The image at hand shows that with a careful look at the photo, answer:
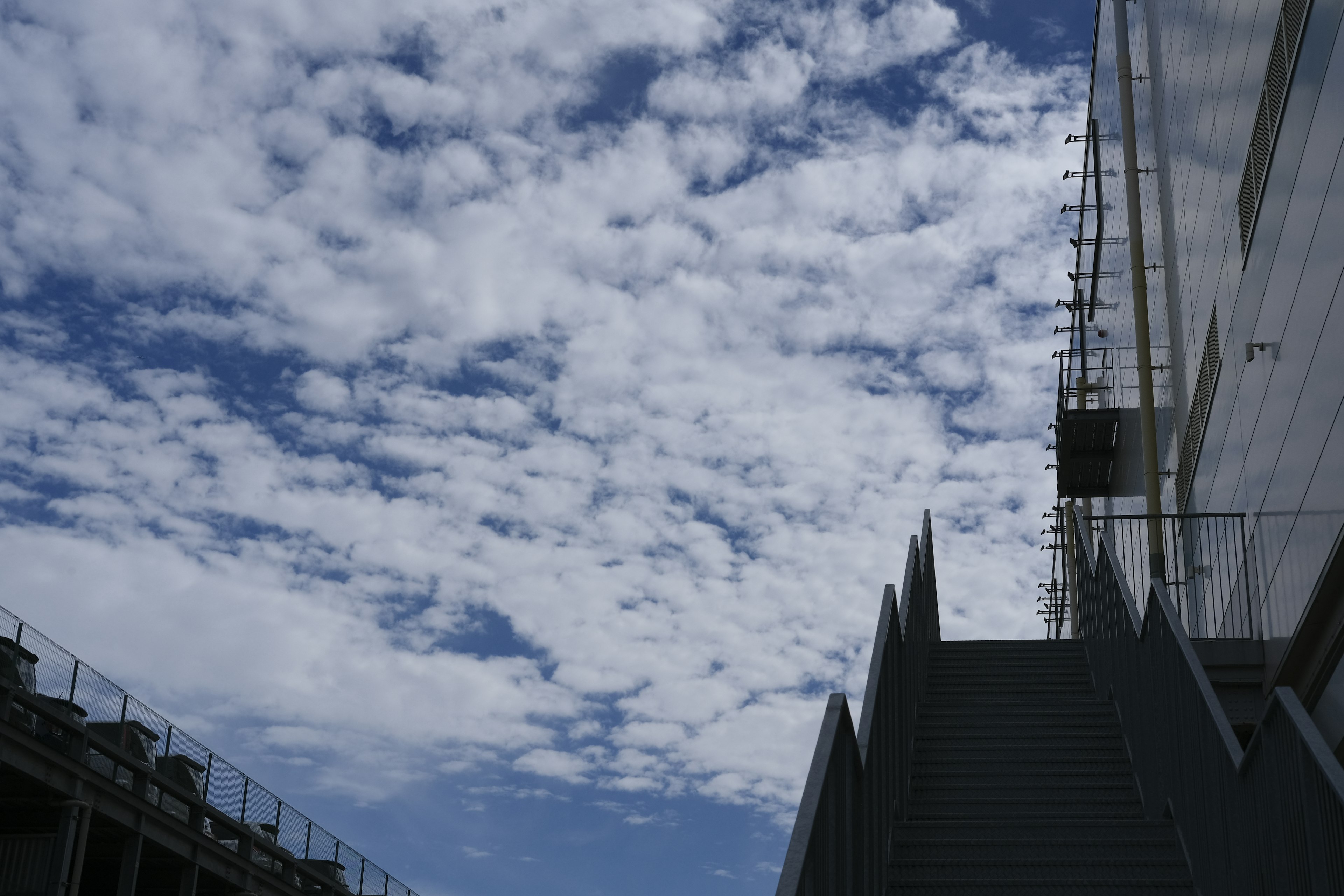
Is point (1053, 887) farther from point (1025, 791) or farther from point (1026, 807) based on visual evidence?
point (1025, 791)

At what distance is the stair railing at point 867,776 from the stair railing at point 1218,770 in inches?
61.7

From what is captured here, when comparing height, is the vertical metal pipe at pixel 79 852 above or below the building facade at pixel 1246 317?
below

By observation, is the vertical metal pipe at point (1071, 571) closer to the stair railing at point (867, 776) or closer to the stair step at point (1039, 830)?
the stair railing at point (867, 776)

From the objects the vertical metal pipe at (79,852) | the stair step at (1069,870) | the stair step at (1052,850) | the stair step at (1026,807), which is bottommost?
the stair step at (1069,870)

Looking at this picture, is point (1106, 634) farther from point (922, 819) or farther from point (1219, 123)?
point (1219, 123)

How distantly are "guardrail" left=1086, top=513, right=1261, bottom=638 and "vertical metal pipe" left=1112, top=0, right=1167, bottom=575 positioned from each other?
0.25 m

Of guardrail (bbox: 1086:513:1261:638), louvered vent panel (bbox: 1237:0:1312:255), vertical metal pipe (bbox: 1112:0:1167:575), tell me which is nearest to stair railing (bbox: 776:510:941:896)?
guardrail (bbox: 1086:513:1261:638)

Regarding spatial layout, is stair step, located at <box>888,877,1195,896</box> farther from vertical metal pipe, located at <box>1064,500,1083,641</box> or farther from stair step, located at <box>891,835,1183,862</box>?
vertical metal pipe, located at <box>1064,500,1083,641</box>

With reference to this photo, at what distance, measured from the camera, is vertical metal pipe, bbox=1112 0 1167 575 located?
56.7 feet

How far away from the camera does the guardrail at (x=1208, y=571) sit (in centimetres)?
1206

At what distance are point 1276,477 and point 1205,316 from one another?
4.35 metres

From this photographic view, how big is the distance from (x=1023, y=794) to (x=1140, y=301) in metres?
11.9

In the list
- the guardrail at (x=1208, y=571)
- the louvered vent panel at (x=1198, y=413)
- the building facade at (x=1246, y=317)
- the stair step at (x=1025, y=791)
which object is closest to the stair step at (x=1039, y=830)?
the stair step at (x=1025, y=791)

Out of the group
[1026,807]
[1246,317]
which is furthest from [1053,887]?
[1246,317]
